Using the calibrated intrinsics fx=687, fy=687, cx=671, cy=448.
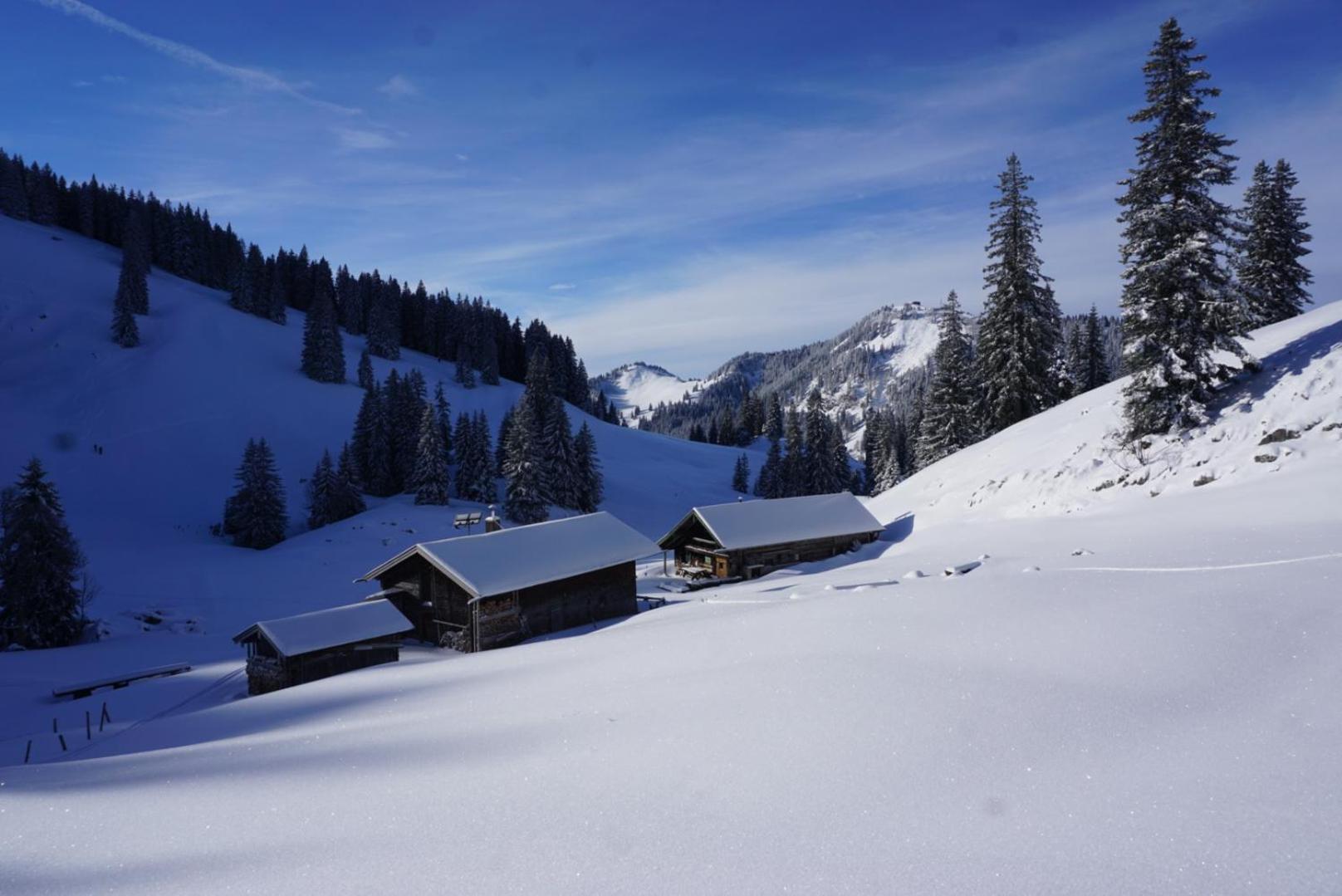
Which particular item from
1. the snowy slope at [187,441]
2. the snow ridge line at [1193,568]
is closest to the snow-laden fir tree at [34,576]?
the snowy slope at [187,441]

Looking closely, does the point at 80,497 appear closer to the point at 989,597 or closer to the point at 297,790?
the point at 297,790

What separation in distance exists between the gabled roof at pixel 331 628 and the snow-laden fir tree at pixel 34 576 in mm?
17780

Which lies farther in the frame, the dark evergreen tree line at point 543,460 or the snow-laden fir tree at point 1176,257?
→ the dark evergreen tree line at point 543,460

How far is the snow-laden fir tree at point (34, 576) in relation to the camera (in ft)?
112

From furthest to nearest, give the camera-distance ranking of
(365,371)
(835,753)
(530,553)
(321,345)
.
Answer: (365,371)
(321,345)
(530,553)
(835,753)

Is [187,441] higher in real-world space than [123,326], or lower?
lower

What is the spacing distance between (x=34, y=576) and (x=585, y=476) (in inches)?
1695

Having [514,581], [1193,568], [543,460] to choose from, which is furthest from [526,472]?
[1193,568]

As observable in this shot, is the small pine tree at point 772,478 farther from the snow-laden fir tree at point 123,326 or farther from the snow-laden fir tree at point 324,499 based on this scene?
the snow-laden fir tree at point 123,326

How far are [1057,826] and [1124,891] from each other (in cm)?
79

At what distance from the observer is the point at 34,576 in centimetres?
3419

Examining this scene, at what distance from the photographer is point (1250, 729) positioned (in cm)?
631

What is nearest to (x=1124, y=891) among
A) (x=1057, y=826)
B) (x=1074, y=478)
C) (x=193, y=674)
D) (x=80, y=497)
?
(x=1057, y=826)

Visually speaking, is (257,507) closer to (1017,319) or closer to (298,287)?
(1017,319)
